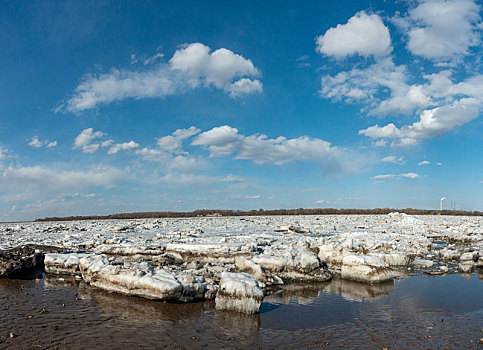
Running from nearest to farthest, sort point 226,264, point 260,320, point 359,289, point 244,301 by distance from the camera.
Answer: point 260,320 < point 244,301 < point 359,289 < point 226,264

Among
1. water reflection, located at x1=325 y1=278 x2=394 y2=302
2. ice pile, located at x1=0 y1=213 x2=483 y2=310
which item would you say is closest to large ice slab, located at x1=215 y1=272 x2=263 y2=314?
ice pile, located at x1=0 y1=213 x2=483 y2=310

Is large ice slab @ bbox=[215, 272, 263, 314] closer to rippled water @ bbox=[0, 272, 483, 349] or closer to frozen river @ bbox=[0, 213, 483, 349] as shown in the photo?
frozen river @ bbox=[0, 213, 483, 349]

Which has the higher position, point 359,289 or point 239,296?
point 239,296

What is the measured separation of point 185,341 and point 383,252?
39.3 ft

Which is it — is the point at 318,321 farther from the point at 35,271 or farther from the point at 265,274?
the point at 35,271

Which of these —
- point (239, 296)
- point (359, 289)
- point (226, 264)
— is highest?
point (239, 296)

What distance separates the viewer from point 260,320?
7.98m

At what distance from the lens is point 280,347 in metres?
6.50

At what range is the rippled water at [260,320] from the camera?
668cm

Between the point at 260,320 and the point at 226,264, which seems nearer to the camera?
the point at 260,320

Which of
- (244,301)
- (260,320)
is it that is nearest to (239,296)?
(244,301)

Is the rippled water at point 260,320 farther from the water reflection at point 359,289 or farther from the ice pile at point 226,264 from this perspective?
the ice pile at point 226,264

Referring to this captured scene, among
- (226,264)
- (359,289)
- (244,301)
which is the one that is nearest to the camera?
(244,301)

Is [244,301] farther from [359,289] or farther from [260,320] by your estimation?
[359,289]
